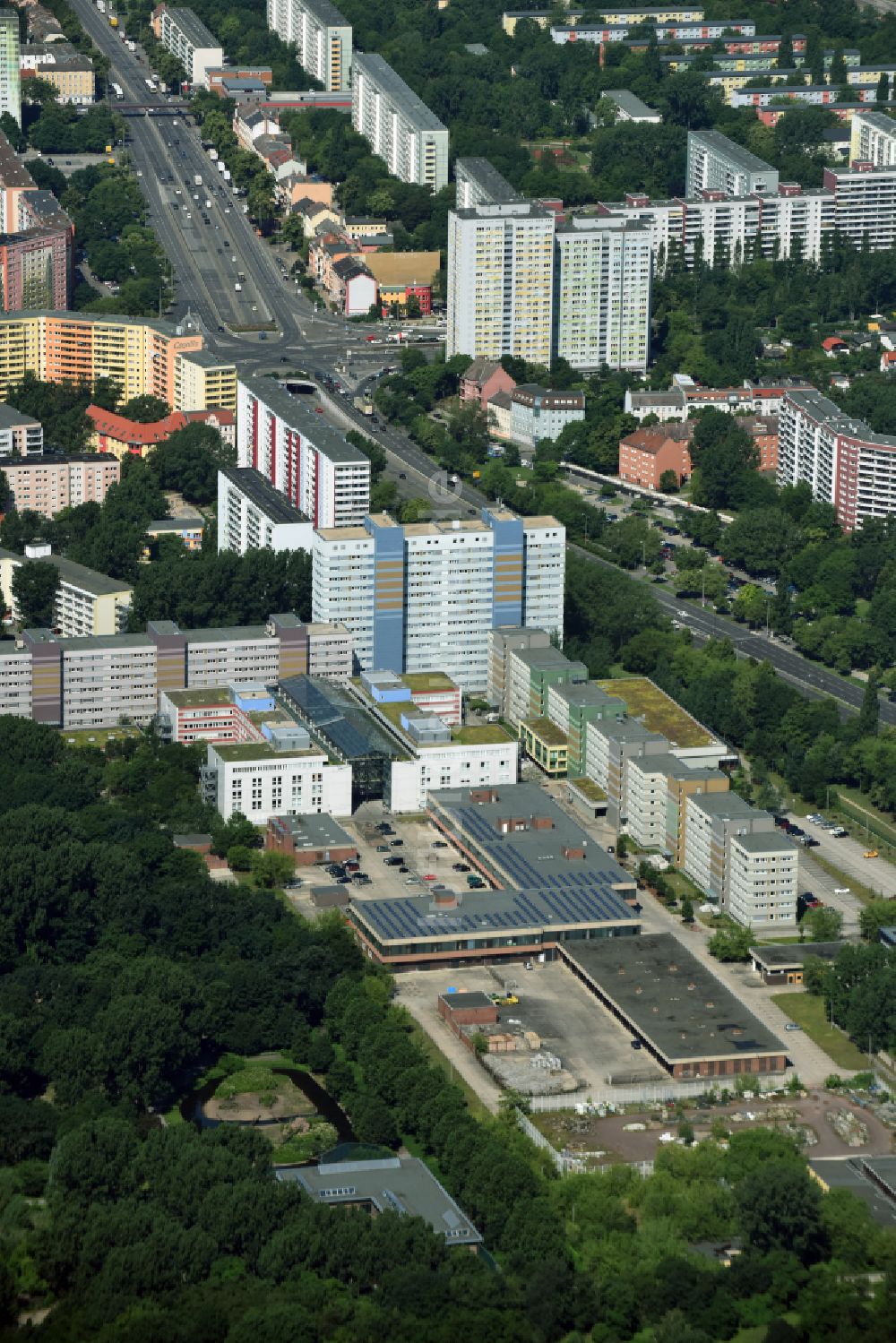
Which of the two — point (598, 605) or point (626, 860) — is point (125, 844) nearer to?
point (626, 860)

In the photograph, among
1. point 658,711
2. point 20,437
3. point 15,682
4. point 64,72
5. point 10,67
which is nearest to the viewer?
point 658,711

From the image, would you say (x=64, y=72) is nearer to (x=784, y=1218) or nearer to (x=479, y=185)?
(x=479, y=185)

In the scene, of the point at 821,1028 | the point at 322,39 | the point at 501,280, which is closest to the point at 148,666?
the point at 821,1028

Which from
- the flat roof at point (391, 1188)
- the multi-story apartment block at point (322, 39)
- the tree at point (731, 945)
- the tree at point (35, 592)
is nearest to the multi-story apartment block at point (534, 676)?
the tree at point (35, 592)

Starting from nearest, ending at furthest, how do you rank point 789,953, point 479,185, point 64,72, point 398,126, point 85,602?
point 789,953, point 85,602, point 479,185, point 398,126, point 64,72

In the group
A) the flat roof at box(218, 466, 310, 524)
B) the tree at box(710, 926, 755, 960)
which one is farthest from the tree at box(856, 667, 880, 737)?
the flat roof at box(218, 466, 310, 524)

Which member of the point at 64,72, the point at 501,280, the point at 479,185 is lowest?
the point at 501,280

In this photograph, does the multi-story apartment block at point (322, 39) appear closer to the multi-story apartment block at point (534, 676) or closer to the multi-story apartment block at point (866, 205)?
the multi-story apartment block at point (866, 205)

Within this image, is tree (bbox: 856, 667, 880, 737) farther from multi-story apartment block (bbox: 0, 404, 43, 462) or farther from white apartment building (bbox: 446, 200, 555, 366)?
white apartment building (bbox: 446, 200, 555, 366)
